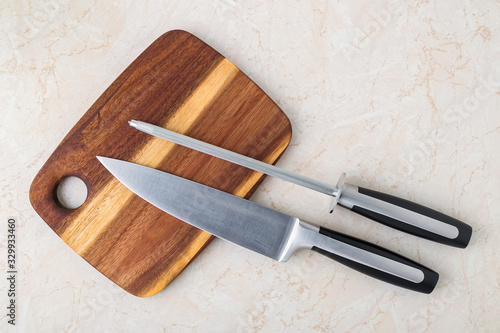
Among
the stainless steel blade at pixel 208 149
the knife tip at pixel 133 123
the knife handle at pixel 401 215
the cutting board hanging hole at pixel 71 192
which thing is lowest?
the cutting board hanging hole at pixel 71 192

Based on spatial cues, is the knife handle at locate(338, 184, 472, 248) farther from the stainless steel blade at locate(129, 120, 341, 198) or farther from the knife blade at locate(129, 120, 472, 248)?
the stainless steel blade at locate(129, 120, 341, 198)

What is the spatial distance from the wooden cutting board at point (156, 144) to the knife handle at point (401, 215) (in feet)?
0.59

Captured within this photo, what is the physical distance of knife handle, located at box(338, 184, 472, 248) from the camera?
2.27 feet

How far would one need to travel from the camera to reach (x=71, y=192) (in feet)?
2.62

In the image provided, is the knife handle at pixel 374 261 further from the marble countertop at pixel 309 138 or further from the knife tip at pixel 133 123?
the knife tip at pixel 133 123

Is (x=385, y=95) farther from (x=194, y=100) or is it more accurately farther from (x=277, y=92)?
(x=194, y=100)

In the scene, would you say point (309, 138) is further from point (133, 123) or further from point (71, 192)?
point (71, 192)

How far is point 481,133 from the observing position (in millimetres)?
801

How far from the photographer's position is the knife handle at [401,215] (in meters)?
0.69

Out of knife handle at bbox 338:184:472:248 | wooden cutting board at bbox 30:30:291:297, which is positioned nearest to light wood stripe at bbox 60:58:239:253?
wooden cutting board at bbox 30:30:291:297

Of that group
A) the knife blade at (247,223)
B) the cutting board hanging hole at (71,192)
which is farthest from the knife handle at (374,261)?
the cutting board hanging hole at (71,192)

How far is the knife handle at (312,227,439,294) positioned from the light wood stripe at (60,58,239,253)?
35 cm

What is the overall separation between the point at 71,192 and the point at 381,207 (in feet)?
2.12

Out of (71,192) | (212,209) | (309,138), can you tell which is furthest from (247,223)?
(71,192)
